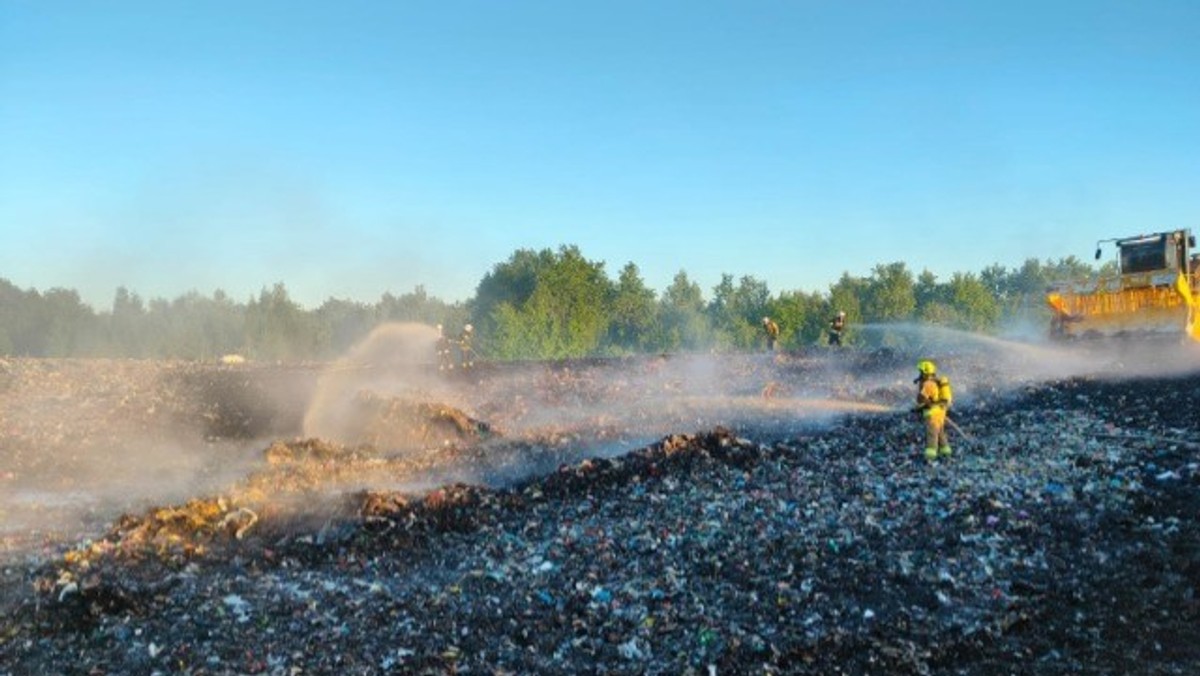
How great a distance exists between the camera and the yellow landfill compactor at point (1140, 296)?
758 inches

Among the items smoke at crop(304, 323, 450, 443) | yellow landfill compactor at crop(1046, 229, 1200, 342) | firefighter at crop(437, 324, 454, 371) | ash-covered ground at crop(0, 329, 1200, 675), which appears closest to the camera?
ash-covered ground at crop(0, 329, 1200, 675)

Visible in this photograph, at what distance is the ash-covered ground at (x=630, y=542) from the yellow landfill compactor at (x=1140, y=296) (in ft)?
8.31

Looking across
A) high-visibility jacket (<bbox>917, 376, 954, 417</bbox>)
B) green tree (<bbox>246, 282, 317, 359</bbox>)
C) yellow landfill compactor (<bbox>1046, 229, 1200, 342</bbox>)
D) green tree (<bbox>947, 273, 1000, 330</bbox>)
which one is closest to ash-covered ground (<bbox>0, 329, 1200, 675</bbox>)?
high-visibility jacket (<bbox>917, 376, 954, 417</bbox>)

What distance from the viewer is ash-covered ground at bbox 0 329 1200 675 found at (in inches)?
260

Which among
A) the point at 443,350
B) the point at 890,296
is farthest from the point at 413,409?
the point at 890,296

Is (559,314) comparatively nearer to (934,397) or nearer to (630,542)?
(934,397)

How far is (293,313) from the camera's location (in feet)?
226

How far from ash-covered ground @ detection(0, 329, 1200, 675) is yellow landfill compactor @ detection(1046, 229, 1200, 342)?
8.31 ft

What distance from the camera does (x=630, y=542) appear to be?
9.00 meters

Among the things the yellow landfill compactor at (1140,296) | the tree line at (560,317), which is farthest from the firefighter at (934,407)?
the tree line at (560,317)

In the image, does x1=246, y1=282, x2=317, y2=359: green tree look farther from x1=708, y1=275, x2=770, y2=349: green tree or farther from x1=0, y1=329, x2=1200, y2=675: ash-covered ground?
x1=0, y1=329, x2=1200, y2=675: ash-covered ground

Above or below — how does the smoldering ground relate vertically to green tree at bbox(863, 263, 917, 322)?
below

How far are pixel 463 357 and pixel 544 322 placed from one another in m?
23.9

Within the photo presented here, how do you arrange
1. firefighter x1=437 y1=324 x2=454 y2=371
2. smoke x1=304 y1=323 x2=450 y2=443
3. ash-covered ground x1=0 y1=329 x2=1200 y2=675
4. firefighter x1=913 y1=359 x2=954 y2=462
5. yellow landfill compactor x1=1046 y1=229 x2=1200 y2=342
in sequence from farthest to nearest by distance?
firefighter x1=437 y1=324 x2=454 y2=371, yellow landfill compactor x1=1046 y1=229 x2=1200 y2=342, smoke x1=304 y1=323 x2=450 y2=443, firefighter x1=913 y1=359 x2=954 y2=462, ash-covered ground x1=0 y1=329 x2=1200 y2=675
